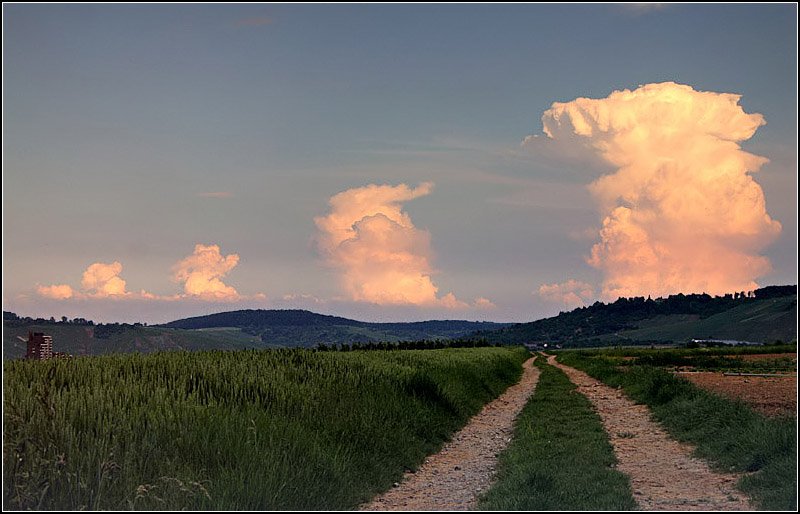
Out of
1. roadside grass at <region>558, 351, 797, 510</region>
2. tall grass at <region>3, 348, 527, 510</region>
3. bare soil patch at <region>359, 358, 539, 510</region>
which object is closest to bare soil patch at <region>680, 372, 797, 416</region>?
roadside grass at <region>558, 351, 797, 510</region>

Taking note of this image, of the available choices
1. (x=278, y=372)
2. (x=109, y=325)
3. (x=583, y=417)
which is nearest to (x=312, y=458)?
(x=278, y=372)

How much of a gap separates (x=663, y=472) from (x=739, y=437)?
1.90m

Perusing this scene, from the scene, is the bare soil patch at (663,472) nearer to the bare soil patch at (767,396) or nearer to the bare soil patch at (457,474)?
the bare soil patch at (457,474)

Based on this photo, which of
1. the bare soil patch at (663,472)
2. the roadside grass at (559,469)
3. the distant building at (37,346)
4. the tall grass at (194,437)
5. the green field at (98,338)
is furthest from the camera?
the green field at (98,338)

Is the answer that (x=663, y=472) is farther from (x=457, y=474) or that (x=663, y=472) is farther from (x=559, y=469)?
(x=457, y=474)

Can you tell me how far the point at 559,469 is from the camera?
13734mm

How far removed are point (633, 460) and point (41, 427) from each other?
10.7 m

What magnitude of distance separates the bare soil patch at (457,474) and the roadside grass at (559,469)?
13.0 inches

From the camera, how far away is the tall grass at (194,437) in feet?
31.9

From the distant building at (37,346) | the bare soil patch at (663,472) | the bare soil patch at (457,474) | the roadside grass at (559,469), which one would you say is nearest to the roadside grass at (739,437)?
the bare soil patch at (663,472)

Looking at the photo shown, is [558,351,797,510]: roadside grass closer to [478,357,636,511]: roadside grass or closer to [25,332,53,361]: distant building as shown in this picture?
[478,357,636,511]: roadside grass

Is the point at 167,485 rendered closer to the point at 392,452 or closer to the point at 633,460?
the point at 392,452

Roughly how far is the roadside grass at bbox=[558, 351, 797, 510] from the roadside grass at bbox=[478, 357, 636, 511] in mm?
1826

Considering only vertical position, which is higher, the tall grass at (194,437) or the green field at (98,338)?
the green field at (98,338)
